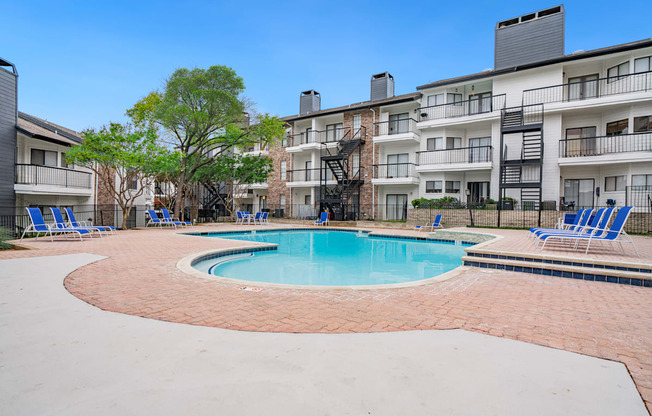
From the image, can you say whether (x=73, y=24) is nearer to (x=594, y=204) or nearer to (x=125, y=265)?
(x=125, y=265)

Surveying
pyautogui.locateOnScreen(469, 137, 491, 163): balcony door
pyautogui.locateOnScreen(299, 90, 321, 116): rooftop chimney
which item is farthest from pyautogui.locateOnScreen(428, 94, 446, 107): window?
pyautogui.locateOnScreen(299, 90, 321, 116): rooftop chimney

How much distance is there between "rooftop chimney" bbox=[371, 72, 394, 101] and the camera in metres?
25.2

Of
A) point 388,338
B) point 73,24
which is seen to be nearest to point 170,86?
point 73,24

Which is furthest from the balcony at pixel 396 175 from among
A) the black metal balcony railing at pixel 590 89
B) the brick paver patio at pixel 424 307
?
the brick paver patio at pixel 424 307

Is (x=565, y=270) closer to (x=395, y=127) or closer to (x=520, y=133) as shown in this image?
(x=520, y=133)

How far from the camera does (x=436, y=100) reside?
2138 centimetres

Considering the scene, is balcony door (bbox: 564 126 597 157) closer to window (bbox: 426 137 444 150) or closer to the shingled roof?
window (bbox: 426 137 444 150)

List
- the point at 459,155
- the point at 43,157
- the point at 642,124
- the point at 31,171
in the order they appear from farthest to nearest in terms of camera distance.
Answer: the point at 459,155
the point at 43,157
the point at 642,124
the point at 31,171

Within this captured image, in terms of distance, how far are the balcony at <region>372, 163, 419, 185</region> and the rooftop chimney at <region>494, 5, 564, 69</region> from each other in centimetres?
802

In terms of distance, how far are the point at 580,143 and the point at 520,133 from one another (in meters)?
2.84

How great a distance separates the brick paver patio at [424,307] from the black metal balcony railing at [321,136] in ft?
70.5

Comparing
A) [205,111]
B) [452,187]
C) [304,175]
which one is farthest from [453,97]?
[205,111]

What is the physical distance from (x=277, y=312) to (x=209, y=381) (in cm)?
151

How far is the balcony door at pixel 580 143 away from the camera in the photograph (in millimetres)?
16927
